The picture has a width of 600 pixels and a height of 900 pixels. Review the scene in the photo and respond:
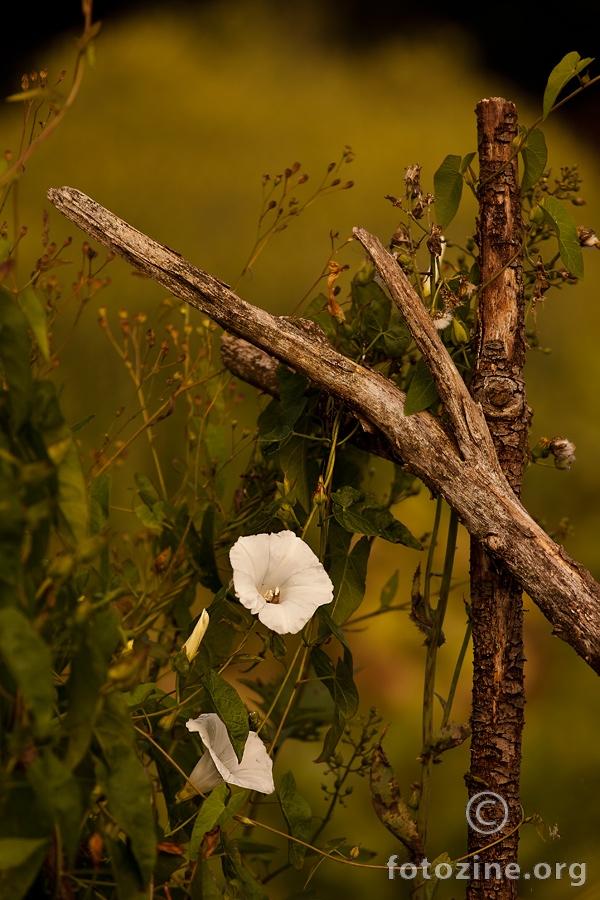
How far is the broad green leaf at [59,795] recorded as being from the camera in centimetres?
37

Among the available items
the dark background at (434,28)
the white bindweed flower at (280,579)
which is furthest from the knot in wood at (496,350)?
the dark background at (434,28)

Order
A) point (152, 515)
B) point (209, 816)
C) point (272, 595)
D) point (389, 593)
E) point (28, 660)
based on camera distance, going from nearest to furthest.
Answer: point (28, 660), point (209, 816), point (272, 595), point (152, 515), point (389, 593)

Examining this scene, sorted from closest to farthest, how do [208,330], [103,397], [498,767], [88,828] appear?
[88,828], [498,767], [208,330], [103,397]

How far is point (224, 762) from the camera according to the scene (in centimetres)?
61

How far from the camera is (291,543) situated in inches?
24.5

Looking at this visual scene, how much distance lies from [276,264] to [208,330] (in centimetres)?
29

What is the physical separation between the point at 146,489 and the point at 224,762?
0.30m

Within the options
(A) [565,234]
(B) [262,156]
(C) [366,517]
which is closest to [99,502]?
(C) [366,517]

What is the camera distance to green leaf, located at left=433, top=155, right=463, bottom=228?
68 centimetres

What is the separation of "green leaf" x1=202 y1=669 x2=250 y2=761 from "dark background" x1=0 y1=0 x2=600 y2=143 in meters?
0.92

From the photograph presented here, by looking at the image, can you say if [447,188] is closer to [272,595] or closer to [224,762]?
[272,595]

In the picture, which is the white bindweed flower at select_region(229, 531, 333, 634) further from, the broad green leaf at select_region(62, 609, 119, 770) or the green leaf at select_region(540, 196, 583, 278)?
the green leaf at select_region(540, 196, 583, 278)

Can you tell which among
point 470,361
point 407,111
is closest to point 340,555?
point 470,361

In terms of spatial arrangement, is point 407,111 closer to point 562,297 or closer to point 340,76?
point 340,76
